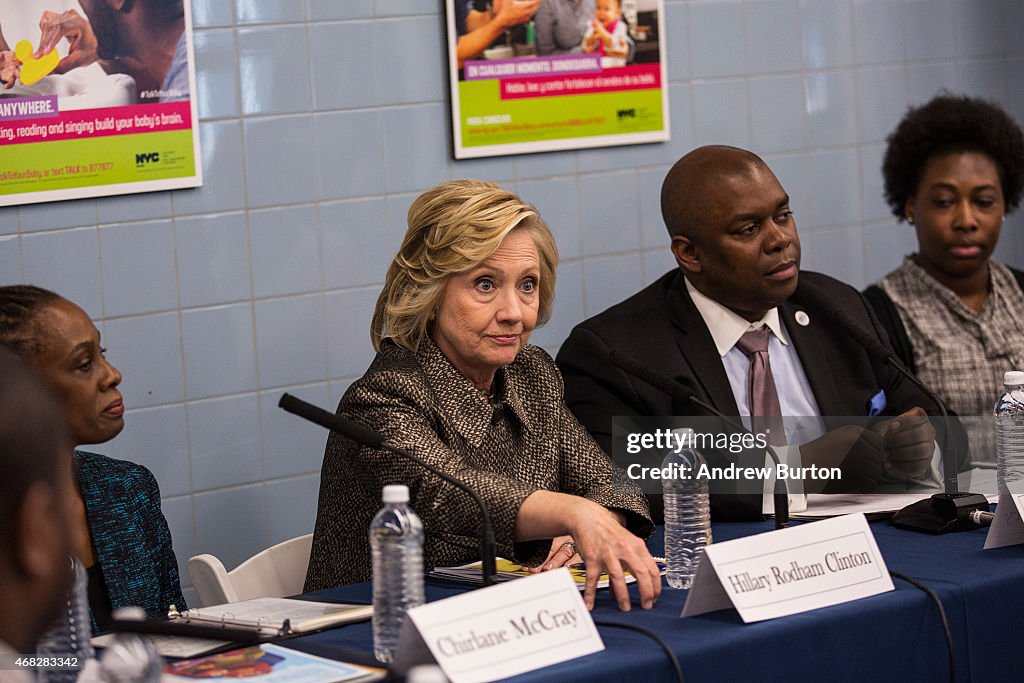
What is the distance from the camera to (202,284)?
353 centimetres

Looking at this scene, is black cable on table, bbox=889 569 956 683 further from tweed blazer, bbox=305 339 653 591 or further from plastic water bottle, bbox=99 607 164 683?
plastic water bottle, bbox=99 607 164 683

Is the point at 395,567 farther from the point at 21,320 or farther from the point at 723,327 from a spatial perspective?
the point at 723,327

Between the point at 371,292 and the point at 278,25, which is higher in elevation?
the point at 278,25

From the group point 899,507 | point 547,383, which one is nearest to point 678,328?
point 547,383

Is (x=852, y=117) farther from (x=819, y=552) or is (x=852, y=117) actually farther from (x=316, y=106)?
(x=819, y=552)

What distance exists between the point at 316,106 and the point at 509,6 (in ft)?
2.11

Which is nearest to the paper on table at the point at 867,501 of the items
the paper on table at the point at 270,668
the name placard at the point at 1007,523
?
the name placard at the point at 1007,523

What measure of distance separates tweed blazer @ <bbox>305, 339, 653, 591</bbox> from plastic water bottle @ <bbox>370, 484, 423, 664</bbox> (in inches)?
19.9

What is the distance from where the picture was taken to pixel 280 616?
2145 mm

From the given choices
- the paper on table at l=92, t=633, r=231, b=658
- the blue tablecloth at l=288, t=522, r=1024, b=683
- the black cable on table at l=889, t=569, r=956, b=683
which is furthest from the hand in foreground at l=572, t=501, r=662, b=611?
the paper on table at l=92, t=633, r=231, b=658

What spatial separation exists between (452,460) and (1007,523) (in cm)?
100

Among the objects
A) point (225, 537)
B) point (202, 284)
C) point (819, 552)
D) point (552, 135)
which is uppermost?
point (552, 135)

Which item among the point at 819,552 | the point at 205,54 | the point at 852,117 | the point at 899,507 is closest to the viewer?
the point at 819,552

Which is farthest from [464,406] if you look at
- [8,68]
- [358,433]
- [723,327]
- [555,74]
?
[555,74]
